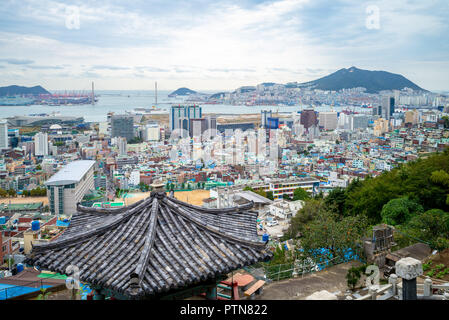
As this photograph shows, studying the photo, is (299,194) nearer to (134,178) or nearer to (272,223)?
(272,223)

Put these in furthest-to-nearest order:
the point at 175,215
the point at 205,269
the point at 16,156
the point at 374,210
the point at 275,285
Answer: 1. the point at 16,156
2. the point at 374,210
3. the point at 275,285
4. the point at 175,215
5. the point at 205,269

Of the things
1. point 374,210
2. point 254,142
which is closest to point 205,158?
point 254,142

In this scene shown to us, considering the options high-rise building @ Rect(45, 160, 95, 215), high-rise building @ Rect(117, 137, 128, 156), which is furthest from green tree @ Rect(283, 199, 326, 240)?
high-rise building @ Rect(117, 137, 128, 156)

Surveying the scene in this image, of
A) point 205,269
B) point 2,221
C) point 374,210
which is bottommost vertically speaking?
point 2,221

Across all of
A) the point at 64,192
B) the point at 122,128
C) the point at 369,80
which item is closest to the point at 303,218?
the point at 64,192

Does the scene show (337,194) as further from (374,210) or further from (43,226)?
(43,226)

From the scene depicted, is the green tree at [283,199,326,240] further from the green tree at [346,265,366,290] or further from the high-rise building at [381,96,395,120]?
the high-rise building at [381,96,395,120]
